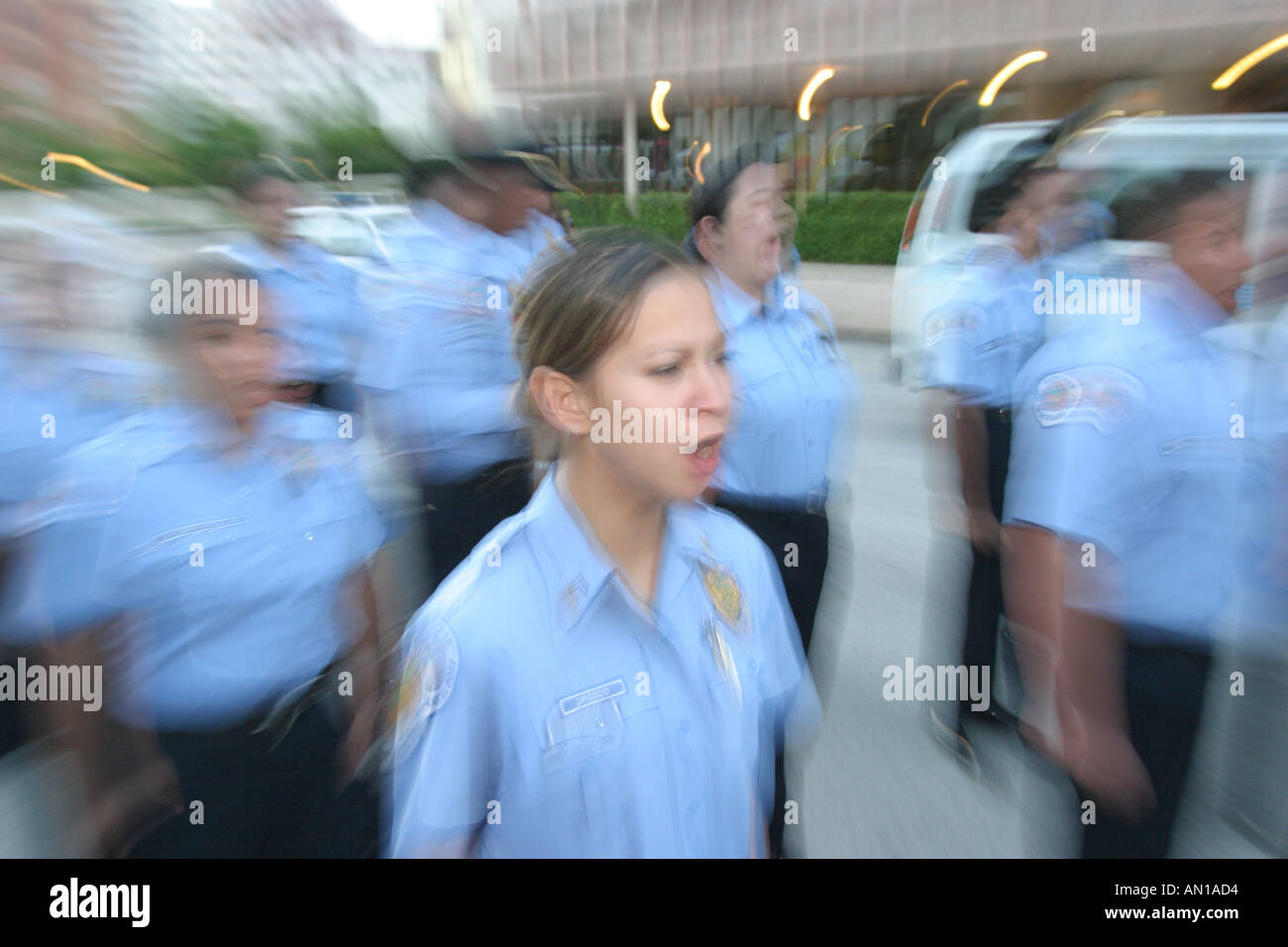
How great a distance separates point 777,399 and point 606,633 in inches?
41.7

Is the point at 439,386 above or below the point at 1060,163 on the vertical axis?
below

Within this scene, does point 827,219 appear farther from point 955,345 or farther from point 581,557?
point 581,557

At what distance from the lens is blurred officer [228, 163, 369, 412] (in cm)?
218

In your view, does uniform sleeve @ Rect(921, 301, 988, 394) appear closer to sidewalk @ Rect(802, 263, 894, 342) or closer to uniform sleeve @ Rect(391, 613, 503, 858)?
sidewalk @ Rect(802, 263, 894, 342)

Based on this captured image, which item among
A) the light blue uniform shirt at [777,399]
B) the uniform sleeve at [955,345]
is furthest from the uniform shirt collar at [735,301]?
the uniform sleeve at [955,345]

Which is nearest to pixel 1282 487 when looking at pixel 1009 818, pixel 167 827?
pixel 1009 818

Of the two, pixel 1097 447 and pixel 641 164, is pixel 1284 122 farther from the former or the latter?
pixel 641 164

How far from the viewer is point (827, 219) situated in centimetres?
230

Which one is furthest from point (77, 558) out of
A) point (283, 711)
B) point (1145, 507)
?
point (1145, 507)

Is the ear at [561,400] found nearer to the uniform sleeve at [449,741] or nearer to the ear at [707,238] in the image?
the uniform sleeve at [449,741]

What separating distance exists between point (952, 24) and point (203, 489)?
1.57 m

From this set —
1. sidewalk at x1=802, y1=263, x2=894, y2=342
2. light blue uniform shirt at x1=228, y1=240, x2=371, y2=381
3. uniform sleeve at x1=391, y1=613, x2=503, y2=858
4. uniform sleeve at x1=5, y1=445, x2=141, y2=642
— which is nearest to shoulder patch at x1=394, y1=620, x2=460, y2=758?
uniform sleeve at x1=391, y1=613, x2=503, y2=858

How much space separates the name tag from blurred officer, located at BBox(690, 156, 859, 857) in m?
0.94

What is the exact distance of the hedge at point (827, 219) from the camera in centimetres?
209
